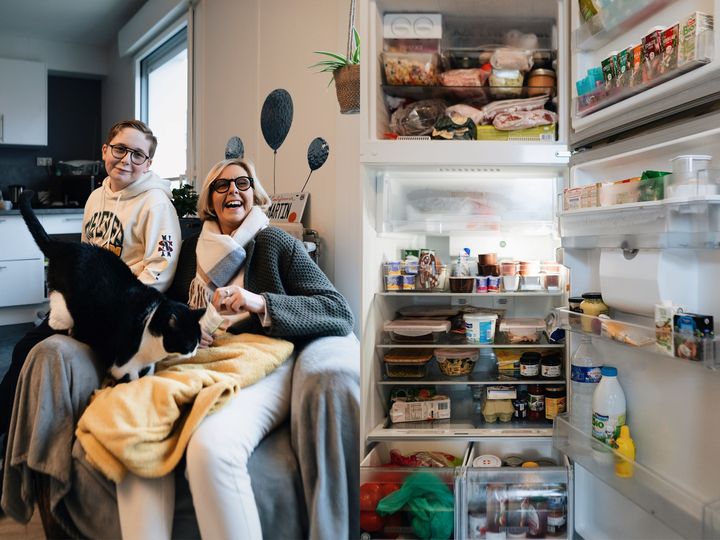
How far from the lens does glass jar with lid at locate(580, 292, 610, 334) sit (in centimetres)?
95

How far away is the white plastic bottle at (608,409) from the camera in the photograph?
96 centimetres

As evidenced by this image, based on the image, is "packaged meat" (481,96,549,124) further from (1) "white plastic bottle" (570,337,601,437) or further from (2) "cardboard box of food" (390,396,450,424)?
(2) "cardboard box of food" (390,396,450,424)

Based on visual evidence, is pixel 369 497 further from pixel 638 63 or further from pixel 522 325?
pixel 638 63

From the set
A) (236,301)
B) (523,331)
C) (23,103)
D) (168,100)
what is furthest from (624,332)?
(23,103)

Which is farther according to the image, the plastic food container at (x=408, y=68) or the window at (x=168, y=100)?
the window at (x=168, y=100)

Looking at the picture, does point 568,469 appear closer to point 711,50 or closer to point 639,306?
point 639,306

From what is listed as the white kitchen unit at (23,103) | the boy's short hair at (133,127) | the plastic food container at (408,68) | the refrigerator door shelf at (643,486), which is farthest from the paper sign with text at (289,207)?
the white kitchen unit at (23,103)

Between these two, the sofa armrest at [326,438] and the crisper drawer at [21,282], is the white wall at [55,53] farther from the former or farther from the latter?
the sofa armrest at [326,438]

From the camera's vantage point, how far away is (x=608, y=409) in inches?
38.3

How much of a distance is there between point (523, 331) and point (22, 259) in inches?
117

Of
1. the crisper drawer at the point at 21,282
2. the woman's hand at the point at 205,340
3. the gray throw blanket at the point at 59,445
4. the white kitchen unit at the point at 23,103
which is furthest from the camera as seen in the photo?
the white kitchen unit at the point at 23,103

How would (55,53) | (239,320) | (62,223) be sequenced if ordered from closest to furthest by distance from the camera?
1. (239,320)
2. (62,223)
3. (55,53)

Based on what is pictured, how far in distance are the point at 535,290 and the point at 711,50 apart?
538 millimetres

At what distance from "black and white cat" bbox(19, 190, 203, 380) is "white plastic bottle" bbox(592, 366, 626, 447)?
782 mm
